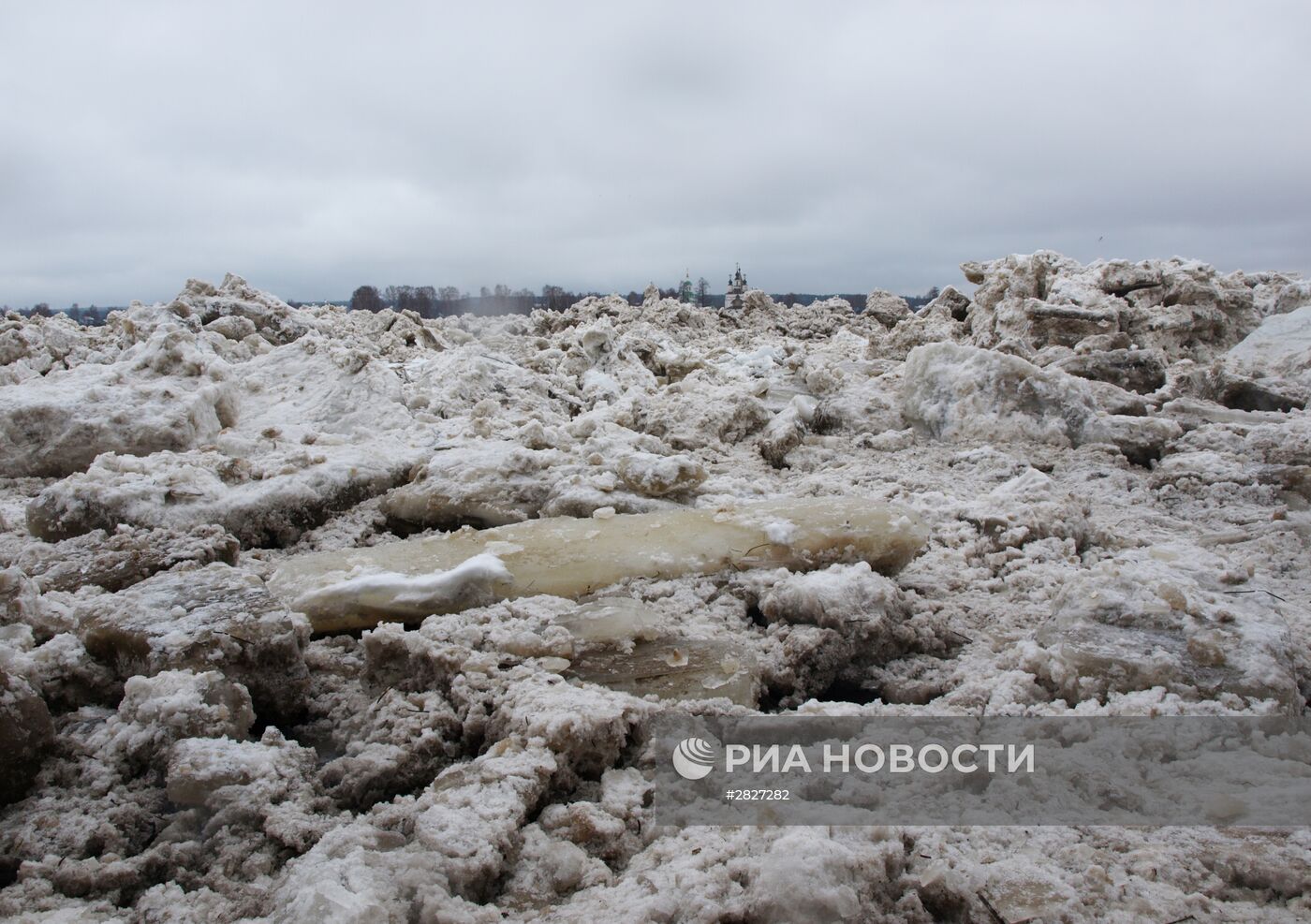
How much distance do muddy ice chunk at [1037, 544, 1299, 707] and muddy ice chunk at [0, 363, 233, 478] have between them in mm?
4520

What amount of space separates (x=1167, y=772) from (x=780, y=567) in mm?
1433

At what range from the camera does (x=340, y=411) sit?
5.35m

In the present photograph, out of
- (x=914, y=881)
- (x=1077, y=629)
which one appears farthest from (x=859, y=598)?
(x=914, y=881)

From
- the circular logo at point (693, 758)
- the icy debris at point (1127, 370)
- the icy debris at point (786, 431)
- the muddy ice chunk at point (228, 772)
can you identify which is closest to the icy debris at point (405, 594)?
the muddy ice chunk at point (228, 772)

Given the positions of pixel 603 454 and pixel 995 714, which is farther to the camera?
pixel 603 454

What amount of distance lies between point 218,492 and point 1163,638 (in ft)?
11.8

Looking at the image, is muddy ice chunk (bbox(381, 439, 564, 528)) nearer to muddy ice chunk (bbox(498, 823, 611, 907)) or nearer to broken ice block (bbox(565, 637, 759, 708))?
broken ice block (bbox(565, 637, 759, 708))

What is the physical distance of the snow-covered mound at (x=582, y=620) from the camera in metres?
1.33

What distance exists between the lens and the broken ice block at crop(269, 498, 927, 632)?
2551mm

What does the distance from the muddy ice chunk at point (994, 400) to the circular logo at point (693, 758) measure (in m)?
3.70

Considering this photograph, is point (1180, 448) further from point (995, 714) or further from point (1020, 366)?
point (995, 714)

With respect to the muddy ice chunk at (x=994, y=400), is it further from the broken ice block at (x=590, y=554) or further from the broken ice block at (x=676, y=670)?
the broken ice block at (x=676, y=670)

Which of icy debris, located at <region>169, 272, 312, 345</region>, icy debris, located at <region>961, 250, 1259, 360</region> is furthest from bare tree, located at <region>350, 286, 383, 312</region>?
icy debris, located at <region>961, 250, 1259, 360</region>

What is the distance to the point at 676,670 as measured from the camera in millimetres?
2209
